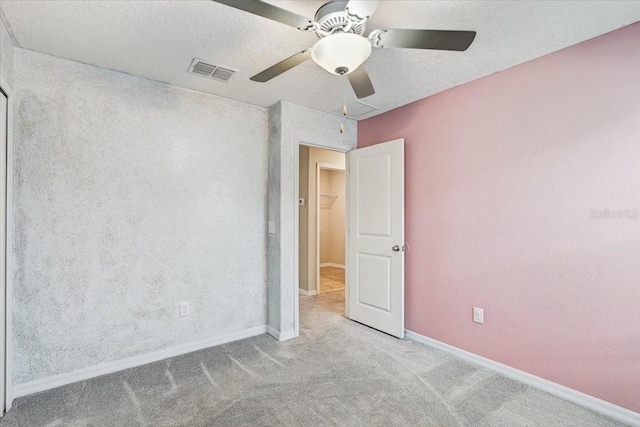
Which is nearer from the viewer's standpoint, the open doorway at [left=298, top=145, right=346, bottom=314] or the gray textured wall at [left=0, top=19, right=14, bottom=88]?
the gray textured wall at [left=0, top=19, right=14, bottom=88]

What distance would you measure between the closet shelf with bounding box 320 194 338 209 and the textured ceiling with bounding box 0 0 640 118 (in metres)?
4.72

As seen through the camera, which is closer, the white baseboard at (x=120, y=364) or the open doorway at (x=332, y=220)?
the white baseboard at (x=120, y=364)

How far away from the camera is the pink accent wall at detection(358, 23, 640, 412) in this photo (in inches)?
75.5

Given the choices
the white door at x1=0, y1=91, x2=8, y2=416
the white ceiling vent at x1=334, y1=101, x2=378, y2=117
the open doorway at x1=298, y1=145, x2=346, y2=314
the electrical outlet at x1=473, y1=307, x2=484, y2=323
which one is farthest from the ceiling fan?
the open doorway at x1=298, y1=145, x2=346, y2=314

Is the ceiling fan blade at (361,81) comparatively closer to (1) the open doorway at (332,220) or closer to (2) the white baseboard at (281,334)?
(2) the white baseboard at (281,334)

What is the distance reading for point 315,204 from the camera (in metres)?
4.88

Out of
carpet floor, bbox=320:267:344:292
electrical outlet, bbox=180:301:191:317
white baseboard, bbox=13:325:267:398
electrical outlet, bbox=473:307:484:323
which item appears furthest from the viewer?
carpet floor, bbox=320:267:344:292

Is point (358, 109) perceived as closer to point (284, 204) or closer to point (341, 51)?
point (284, 204)

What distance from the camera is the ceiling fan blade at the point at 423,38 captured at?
4.55ft

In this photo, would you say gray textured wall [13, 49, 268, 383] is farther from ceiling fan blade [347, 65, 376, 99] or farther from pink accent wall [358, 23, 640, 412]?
pink accent wall [358, 23, 640, 412]

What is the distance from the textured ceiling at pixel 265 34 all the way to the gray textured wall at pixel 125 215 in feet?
1.00

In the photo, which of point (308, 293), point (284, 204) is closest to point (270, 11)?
point (284, 204)

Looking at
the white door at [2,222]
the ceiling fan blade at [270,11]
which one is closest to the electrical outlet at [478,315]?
the ceiling fan blade at [270,11]

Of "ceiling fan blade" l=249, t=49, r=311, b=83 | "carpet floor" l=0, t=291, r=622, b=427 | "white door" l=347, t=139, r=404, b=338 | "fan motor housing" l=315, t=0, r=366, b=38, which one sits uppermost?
"fan motor housing" l=315, t=0, r=366, b=38
